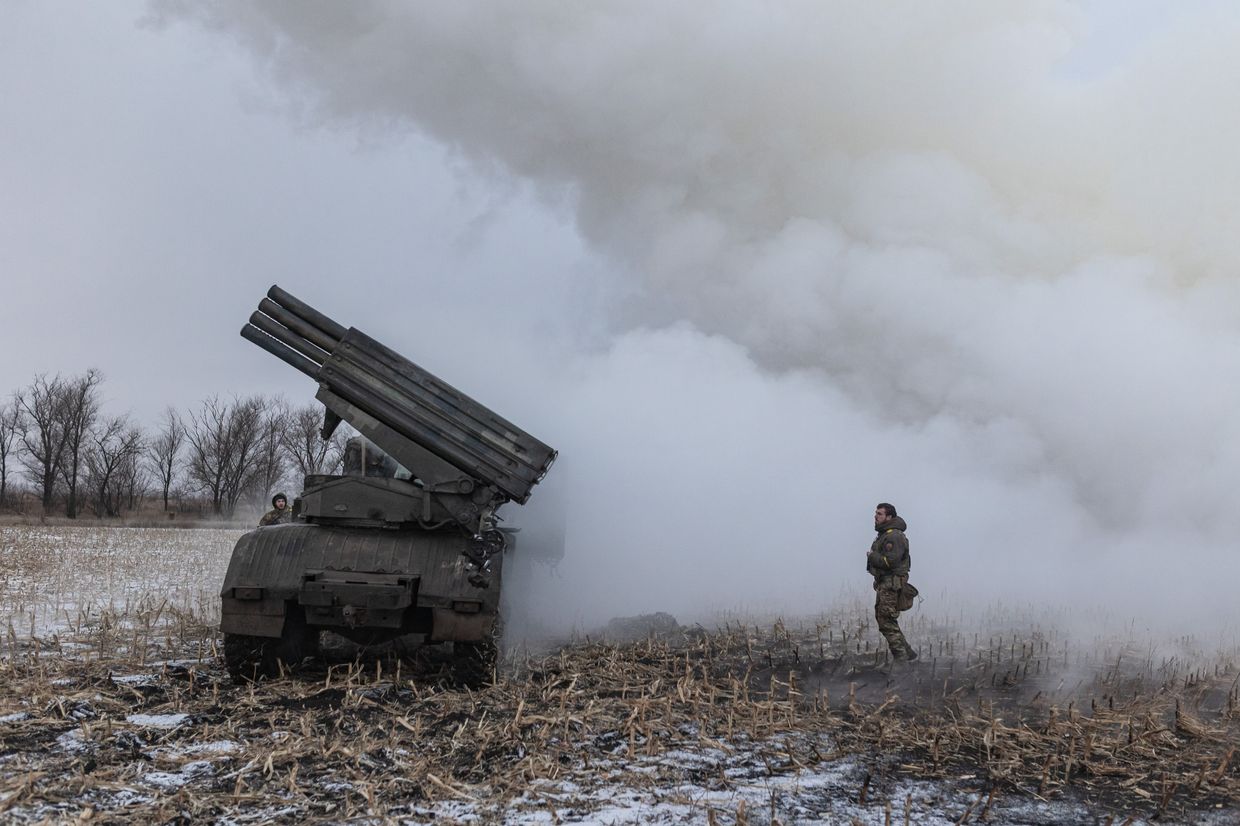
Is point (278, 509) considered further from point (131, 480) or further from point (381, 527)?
point (131, 480)

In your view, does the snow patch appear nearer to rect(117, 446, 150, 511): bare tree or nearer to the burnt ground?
the burnt ground

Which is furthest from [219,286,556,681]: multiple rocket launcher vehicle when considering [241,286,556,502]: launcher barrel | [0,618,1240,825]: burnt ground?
[0,618,1240,825]: burnt ground

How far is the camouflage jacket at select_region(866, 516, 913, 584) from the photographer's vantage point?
967 cm

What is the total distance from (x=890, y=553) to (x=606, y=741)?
15.1 feet

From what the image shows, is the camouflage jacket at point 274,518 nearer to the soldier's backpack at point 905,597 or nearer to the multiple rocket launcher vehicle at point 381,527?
the multiple rocket launcher vehicle at point 381,527

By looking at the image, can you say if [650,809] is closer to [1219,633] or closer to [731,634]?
[731,634]

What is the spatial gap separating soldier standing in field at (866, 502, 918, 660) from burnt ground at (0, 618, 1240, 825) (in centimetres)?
40

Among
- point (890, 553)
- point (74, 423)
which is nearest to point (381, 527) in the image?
point (890, 553)

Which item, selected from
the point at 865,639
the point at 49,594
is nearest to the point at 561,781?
the point at 865,639

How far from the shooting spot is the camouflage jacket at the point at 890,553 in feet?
31.7

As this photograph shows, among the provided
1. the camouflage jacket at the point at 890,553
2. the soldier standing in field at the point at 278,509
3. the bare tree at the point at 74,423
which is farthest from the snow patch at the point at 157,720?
the bare tree at the point at 74,423

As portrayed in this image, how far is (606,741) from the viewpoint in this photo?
6.18m

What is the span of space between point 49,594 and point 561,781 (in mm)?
11301

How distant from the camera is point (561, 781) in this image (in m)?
5.30
